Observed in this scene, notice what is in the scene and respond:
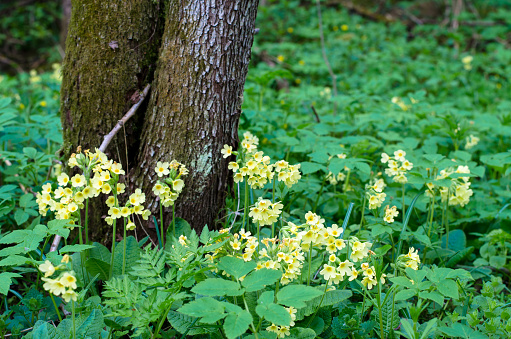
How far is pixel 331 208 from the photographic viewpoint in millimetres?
2312

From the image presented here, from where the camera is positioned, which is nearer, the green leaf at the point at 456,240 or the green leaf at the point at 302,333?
the green leaf at the point at 302,333

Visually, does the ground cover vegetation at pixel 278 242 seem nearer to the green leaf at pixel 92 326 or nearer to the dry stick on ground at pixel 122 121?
the green leaf at pixel 92 326

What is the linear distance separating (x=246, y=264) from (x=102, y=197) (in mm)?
952

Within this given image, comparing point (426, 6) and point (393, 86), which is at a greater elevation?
point (426, 6)

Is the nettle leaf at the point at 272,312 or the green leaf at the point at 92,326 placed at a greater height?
the nettle leaf at the point at 272,312

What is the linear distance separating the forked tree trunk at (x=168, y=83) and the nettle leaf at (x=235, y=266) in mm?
645

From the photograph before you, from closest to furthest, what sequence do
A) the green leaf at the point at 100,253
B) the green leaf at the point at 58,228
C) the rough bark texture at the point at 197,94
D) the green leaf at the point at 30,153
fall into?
1. the green leaf at the point at 58,228
2. the green leaf at the point at 100,253
3. the rough bark texture at the point at 197,94
4. the green leaf at the point at 30,153

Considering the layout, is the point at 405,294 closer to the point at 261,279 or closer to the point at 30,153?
the point at 261,279

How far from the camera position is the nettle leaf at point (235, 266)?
126 cm

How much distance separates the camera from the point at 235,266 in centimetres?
128

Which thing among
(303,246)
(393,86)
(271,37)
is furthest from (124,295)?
(271,37)

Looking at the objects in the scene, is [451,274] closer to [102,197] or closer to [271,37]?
[102,197]

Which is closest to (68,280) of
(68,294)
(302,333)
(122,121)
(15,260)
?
(68,294)

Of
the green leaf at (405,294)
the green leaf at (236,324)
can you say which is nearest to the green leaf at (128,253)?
the green leaf at (236,324)
